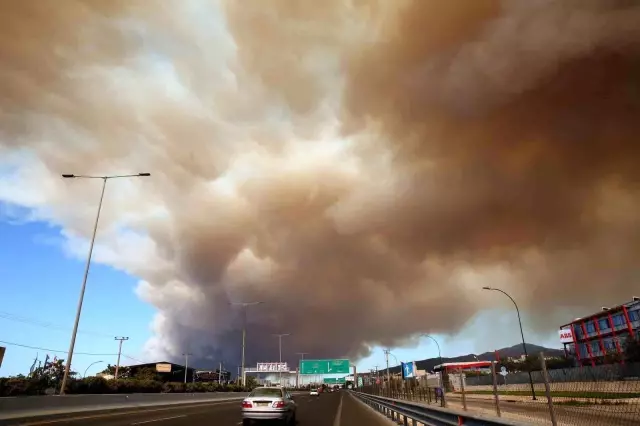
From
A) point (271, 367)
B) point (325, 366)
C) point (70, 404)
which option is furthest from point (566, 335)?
point (70, 404)

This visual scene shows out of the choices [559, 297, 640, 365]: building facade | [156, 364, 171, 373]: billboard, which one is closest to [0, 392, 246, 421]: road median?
[559, 297, 640, 365]: building facade

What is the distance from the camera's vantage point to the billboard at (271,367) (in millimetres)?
106062

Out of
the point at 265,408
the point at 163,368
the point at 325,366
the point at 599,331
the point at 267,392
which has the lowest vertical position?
the point at 265,408

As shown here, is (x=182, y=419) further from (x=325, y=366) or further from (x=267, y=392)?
(x=325, y=366)

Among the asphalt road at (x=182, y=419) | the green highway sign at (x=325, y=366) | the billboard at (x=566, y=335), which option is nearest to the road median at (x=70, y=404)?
the asphalt road at (x=182, y=419)

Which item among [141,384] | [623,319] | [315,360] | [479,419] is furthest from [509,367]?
[479,419]

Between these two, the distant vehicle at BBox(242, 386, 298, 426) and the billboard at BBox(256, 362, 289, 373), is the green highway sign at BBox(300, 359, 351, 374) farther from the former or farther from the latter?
the distant vehicle at BBox(242, 386, 298, 426)

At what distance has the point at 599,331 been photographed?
10706 centimetres

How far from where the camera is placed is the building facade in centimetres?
9369

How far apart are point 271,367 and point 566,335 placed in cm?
8820

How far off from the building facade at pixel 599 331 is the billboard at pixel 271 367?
235ft

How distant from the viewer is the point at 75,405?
2127 centimetres

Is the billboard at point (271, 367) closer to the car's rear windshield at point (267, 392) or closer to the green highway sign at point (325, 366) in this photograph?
the green highway sign at point (325, 366)

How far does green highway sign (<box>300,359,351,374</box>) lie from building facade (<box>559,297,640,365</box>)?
175ft
